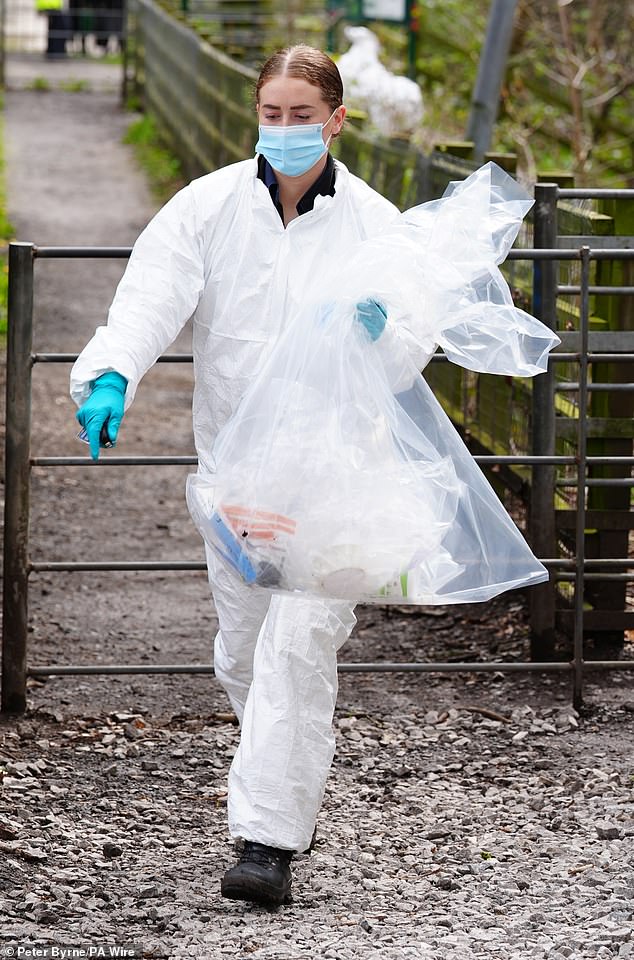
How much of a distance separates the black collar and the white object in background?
7606 millimetres

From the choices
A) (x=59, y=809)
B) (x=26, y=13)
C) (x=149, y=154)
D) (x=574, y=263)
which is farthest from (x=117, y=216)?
(x=26, y=13)

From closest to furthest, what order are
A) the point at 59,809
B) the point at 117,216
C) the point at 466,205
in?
the point at 466,205, the point at 59,809, the point at 117,216

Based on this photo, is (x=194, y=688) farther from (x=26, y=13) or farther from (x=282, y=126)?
(x=26, y=13)

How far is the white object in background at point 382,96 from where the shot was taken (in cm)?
1128

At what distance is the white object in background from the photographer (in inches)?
444

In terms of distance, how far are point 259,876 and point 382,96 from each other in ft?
28.4

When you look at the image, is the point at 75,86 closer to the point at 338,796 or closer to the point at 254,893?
the point at 338,796

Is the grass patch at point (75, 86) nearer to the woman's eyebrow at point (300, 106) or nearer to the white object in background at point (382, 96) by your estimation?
the white object in background at point (382, 96)

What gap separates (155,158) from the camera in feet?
54.1

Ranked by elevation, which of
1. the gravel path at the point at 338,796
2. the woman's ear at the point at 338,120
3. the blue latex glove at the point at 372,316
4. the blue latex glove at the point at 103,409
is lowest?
the gravel path at the point at 338,796

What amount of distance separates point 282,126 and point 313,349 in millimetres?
539

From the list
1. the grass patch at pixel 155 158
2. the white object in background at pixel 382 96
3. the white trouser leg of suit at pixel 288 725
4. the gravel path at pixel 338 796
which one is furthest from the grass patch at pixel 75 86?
the white trouser leg of suit at pixel 288 725

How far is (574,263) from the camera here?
520 centimetres

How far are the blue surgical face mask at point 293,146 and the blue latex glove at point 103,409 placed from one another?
0.64 m
